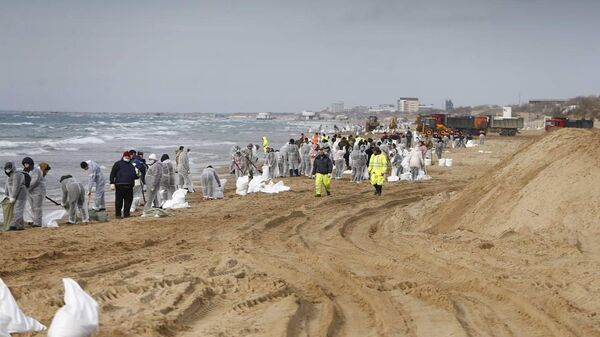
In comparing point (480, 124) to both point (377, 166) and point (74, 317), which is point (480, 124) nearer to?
point (377, 166)

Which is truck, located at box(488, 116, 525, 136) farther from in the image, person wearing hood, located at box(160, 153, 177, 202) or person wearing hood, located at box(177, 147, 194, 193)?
person wearing hood, located at box(160, 153, 177, 202)

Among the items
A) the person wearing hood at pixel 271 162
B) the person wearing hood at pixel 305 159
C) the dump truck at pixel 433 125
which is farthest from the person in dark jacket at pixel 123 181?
the dump truck at pixel 433 125

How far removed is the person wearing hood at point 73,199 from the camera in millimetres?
14335

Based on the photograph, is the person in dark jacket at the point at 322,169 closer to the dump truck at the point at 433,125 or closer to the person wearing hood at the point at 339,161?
the person wearing hood at the point at 339,161

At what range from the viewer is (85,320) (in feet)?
18.0

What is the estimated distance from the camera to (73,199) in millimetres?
14398

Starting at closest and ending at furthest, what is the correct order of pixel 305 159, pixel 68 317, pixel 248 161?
pixel 68 317 → pixel 248 161 → pixel 305 159

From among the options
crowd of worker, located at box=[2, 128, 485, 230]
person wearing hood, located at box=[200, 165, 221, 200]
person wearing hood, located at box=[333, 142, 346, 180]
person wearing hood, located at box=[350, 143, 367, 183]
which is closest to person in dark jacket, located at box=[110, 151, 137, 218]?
crowd of worker, located at box=[2, 128, 485, 230]

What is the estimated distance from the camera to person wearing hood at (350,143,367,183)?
2358cm

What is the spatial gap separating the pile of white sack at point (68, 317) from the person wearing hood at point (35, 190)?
842 cm

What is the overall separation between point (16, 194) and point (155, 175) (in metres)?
3.42

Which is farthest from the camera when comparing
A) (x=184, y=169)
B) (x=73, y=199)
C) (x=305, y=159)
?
(x=305, y=159)

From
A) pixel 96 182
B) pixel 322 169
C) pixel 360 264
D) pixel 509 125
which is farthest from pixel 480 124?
pixel 360 264

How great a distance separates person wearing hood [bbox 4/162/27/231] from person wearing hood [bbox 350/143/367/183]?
40.1 feet
